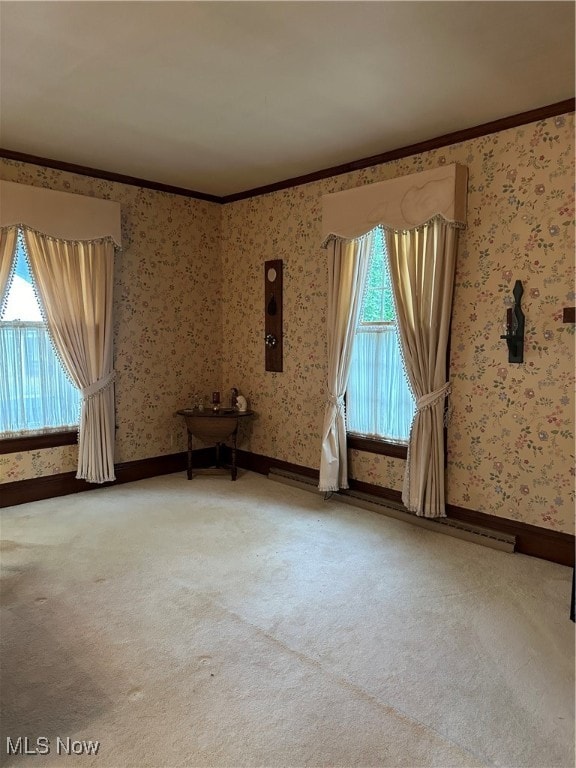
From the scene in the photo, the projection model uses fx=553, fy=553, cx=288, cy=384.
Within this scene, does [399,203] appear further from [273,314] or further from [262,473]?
[262,473]

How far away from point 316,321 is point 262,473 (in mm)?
1521

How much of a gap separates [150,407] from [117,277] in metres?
1.17

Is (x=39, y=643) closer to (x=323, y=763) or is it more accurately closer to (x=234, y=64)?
(x=323, y=763)

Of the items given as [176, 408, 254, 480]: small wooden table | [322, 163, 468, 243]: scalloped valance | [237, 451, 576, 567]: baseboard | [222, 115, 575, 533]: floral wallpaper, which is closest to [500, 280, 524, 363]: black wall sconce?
[222, 115, 575, 533]: floral wallpaper

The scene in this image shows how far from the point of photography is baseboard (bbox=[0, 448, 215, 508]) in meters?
4.20

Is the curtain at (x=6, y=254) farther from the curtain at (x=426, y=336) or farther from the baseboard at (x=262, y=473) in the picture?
the curtain at (x=426, y=336)

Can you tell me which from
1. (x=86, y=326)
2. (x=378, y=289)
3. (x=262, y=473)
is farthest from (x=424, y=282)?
(x=86, y=326)

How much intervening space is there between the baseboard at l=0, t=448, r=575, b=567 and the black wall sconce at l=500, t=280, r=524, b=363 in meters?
1.03

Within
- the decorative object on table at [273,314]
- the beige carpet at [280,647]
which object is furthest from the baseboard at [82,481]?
the decorative object on table at [273,314]

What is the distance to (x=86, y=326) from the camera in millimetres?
4375

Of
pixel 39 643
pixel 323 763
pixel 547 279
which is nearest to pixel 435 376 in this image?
pixel 547 279

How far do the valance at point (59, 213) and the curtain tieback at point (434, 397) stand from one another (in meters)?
2.71

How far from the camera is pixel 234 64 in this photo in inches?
104

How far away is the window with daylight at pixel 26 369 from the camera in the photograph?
162 inches
